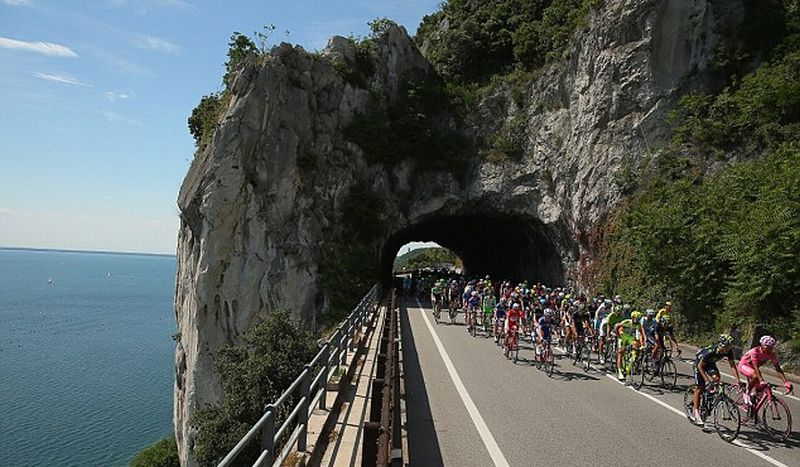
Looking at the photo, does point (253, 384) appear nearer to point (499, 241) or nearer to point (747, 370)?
point (747, 370)

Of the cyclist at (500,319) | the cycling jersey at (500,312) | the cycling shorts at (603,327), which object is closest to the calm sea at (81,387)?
the cyclist at (500,319)

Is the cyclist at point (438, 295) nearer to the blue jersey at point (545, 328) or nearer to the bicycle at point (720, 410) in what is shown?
the blue jersey at point (545, 328)

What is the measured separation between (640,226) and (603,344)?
26.6ft

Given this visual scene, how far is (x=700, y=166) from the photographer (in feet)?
84.0

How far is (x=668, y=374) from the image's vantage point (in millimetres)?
12844

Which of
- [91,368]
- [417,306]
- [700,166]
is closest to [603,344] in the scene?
[700,166]

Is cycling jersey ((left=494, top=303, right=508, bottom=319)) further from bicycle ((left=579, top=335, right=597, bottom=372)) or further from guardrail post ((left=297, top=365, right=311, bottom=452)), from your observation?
guardrail post ((left=297, top=365, right=311, bottom=452))

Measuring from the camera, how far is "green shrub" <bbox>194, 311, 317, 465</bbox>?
15531mm

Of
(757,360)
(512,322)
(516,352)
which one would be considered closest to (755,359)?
(757,360)

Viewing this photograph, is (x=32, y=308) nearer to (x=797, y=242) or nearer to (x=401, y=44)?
(x=401, y=44)

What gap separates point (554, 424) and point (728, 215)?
1435 cm

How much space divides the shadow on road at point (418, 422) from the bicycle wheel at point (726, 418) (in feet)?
14.9

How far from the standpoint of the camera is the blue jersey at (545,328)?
46.6ft

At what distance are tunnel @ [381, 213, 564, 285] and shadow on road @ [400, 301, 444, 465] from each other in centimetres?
2393
